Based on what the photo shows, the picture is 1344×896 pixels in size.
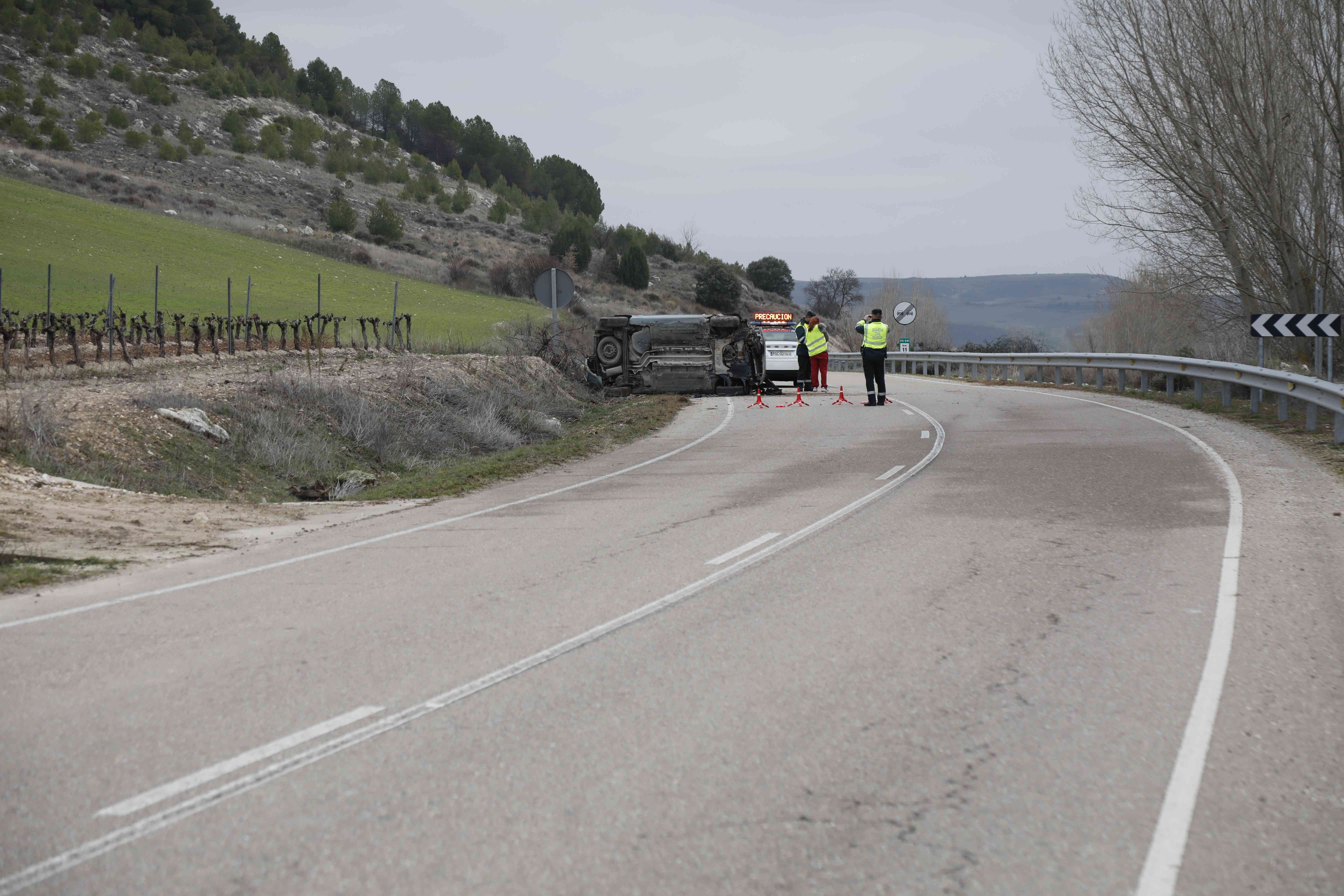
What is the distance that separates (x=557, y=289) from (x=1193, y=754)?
22243 mm

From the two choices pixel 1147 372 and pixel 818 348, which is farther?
pixel 818 348

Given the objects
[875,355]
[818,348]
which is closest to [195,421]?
[875,355]

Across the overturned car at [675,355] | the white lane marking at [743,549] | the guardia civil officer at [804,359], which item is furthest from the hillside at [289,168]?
the white lane marking at [743,549]

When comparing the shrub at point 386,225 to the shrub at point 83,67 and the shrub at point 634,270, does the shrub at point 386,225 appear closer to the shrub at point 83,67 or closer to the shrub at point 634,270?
the shrub at point 634,270

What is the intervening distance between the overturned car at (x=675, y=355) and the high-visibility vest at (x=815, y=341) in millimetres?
1599

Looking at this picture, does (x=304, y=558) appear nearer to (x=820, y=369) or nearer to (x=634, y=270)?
(x=820, y=369)

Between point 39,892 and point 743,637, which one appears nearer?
point 39,892

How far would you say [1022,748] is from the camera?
17.2 feet

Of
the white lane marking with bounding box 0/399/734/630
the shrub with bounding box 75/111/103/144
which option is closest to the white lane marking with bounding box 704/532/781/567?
the white lane marking with bounding box 0/399/734/630

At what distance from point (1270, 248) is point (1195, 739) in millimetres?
26650

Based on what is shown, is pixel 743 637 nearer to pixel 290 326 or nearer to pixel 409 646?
pixel 409 646

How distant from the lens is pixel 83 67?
115m

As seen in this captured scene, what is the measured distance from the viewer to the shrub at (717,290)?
100 metres

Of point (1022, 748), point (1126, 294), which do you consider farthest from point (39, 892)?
point (1126, 294)
